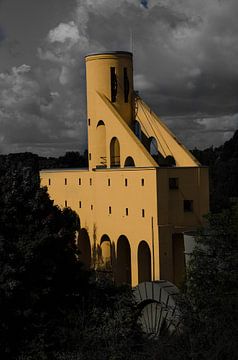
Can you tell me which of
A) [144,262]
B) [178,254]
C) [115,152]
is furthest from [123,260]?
[115,152]

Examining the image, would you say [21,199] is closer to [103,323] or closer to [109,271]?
[103,323]

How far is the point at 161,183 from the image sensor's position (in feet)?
101

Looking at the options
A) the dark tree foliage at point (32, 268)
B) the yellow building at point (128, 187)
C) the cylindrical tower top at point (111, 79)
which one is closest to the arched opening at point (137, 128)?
the yellow building at point (128, 187)

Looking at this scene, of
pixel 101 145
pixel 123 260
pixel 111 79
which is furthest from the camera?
pixel 101 145

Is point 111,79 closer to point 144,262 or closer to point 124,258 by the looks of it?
point 124,258

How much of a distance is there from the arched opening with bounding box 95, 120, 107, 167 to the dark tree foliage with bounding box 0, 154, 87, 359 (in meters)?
13.2

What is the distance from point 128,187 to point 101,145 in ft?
17.1

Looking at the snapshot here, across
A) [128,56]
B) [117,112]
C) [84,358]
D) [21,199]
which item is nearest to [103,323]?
[84,358]

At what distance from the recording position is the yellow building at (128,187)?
31.0 m

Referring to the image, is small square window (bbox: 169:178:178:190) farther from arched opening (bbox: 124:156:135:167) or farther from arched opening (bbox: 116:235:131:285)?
arched opening (bbox: 116:235:131:285)

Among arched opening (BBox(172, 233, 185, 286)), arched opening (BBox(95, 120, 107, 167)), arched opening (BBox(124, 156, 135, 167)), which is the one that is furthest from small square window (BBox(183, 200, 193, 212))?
arched opening (BBox(95, 120, 107, 167))

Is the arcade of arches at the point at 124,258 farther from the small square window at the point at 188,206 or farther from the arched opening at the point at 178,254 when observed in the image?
the small square window at the point at 188,206

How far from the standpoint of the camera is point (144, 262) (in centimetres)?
3297

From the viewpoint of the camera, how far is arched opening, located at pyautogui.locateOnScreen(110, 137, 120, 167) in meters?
35.8
